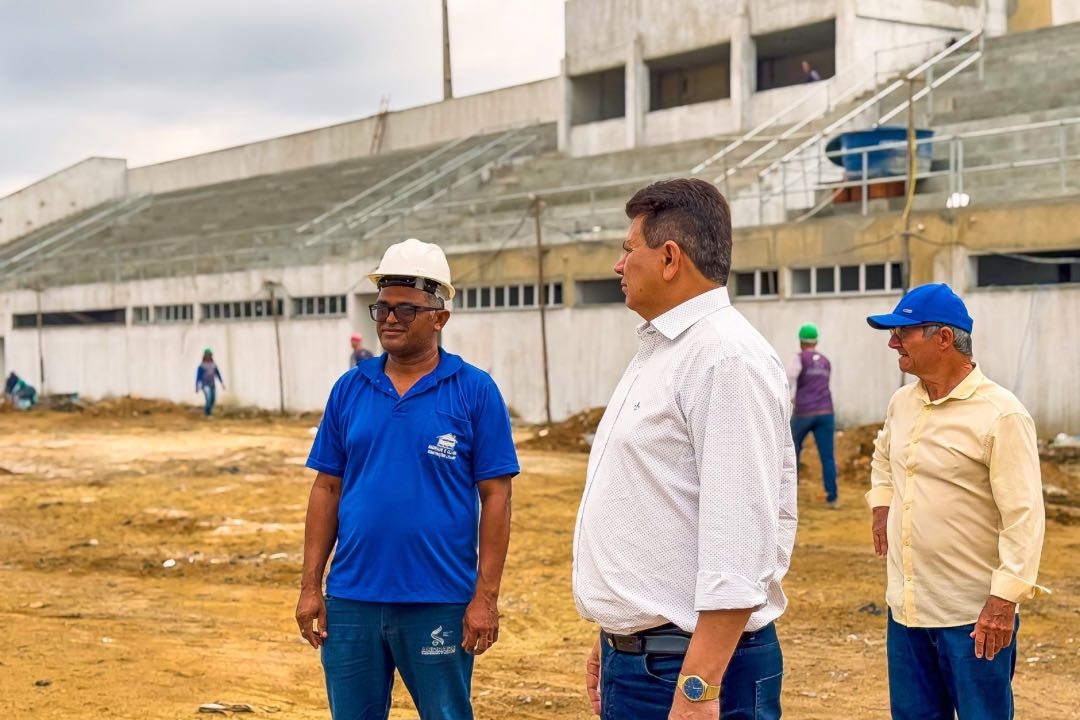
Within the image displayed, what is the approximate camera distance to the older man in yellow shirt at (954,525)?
4129 mm

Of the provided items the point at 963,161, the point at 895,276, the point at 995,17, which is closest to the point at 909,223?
the point at 895,276

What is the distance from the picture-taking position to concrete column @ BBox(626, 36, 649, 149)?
3184 centimetres

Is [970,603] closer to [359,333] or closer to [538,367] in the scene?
[538,367]

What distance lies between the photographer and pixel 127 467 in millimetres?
19172

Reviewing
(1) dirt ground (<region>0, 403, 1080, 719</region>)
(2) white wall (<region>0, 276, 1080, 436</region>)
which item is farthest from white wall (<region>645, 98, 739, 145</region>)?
(1) dirt ground (<region>0, 403, 1080, 719</region>)

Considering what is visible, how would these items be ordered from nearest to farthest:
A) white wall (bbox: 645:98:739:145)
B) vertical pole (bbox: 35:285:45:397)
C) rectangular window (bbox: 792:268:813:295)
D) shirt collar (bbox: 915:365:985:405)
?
shirt collar (bbox: 915:365:985:405), rectangular window (bbox: 792:268:813:295), white wall (bbox: 645:98:739:145), vertical pole (bbox: 35:285:45:397)

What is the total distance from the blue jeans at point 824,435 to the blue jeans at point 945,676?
9.06 meters

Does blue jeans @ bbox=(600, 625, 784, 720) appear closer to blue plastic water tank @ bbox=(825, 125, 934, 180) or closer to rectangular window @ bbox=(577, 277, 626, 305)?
blue plastic water tank @ bbox=(825, 125, 934, 180)

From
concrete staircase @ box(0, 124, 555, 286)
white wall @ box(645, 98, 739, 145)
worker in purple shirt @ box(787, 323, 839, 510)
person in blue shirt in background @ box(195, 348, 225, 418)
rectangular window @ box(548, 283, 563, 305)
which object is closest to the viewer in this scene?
worker in purple shirt @ box(787, 323, 839, 510)

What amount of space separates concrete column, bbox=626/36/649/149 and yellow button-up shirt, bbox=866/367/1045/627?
28.1 m

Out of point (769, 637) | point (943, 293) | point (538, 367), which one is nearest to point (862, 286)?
point (538, 367)

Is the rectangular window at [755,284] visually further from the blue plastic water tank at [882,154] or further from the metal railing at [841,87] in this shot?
the metal railing at [841,87]

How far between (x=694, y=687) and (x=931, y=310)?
6.66 feet

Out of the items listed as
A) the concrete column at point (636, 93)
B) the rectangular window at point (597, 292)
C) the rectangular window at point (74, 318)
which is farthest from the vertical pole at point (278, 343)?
the rectangular window at point (597, 292)
